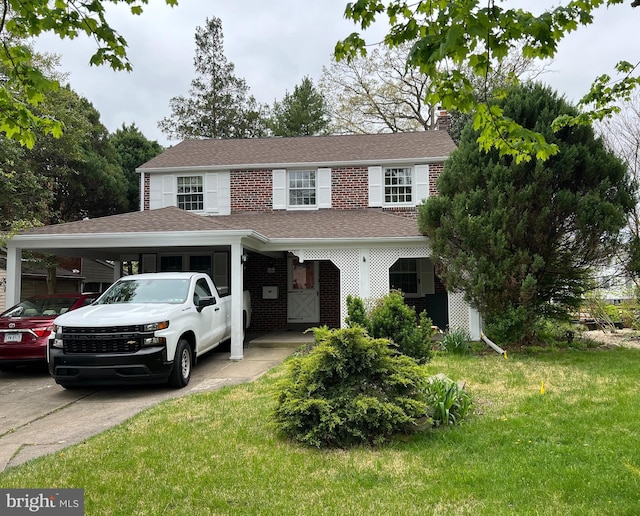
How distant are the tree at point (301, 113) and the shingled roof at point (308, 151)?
1585 cm

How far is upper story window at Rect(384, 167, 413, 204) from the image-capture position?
1532cm

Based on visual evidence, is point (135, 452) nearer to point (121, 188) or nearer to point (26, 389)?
point (26, 389)

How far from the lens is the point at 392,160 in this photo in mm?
15086

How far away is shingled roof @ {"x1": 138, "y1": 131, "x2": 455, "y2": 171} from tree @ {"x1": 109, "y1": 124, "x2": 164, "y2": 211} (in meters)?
13.4

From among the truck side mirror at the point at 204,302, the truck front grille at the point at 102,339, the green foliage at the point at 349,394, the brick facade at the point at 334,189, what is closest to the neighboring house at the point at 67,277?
the brick facade at the point at 334,189

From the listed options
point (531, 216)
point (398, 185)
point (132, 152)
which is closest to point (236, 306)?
point (531, 216)

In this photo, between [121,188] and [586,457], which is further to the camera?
[121,188]

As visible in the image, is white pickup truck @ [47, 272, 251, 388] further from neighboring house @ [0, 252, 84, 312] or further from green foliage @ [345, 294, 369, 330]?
neighboring house @ [0, 252, 84, 312]

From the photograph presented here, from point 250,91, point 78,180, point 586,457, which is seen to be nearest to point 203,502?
point 586,457

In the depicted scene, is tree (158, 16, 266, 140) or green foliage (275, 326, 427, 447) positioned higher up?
tree (158, 16, 266, 140)

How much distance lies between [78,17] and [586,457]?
6.16m

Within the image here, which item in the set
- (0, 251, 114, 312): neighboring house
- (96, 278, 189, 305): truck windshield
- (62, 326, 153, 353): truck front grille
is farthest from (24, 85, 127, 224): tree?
(62, 326, 153, 353): truck front grille

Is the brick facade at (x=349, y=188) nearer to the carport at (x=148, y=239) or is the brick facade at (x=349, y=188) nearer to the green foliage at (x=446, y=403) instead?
the carport at (x=148, y=239)

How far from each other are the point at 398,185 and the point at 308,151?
341 centimetres
